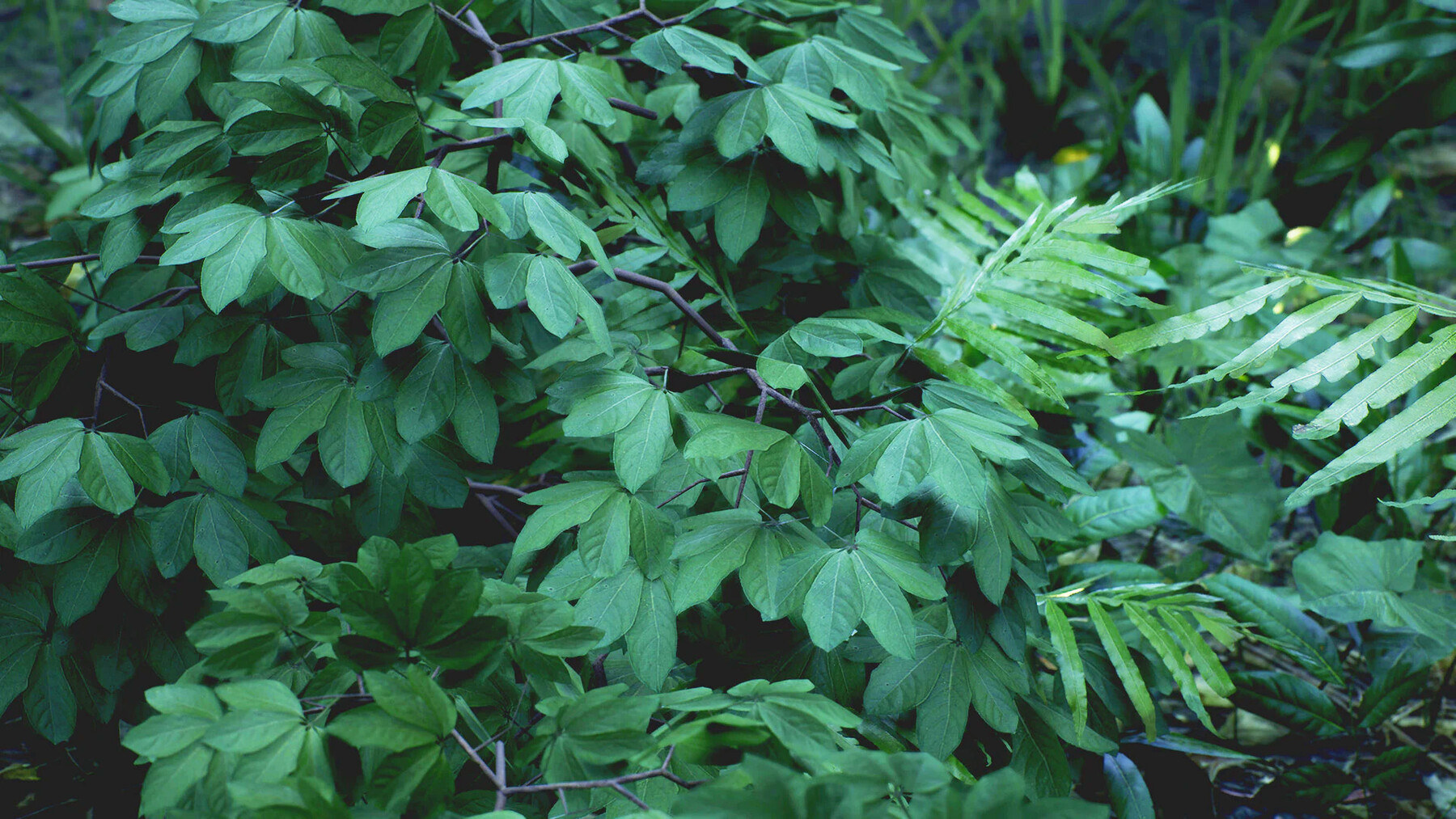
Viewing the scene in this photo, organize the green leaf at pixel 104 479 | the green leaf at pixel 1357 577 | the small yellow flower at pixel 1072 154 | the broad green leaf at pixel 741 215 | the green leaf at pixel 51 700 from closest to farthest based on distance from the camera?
1. the green leaf at pixel 104 479
2. the green leaf at pixel 51 700
3. the broad green leaf at pixel 741 215
4. the green leaf at pixel 1357 577
5. the small yellow flower at pixel 1072 154

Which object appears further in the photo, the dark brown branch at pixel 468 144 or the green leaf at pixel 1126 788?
the green leaf at pixel 1126 788

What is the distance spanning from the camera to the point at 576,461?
1.25 m

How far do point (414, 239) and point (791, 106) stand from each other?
0.44 meters

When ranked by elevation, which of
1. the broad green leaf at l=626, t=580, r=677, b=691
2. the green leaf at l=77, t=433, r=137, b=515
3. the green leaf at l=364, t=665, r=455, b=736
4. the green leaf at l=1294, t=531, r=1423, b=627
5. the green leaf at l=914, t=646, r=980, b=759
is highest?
the green leaf at l=364, t=665, r=455, b=736

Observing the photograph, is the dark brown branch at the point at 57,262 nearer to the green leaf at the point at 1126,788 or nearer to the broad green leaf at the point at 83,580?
the broad green leaf at the point at 83,580

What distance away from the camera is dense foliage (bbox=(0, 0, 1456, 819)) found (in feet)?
2.15

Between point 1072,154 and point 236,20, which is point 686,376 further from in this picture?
point 1072,154

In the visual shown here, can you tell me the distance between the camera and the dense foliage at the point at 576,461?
66 centimetres

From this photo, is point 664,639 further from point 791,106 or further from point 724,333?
point 791,106

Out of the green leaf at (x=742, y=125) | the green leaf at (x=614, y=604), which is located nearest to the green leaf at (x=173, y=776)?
the green leaf at (x=614, y=604)

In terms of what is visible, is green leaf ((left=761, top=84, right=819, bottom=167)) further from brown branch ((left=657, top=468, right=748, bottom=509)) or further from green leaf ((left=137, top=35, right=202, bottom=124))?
green leaf ((left=137, top=35, right=202, bottom=124))

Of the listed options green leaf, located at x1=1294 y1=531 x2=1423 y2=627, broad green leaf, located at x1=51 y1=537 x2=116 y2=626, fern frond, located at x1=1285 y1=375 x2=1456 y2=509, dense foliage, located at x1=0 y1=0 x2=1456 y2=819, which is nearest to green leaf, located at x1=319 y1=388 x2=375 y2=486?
dense foliage, located at x1=0 y1=0 x2=1456 y2=819

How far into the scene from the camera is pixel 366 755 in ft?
2.30

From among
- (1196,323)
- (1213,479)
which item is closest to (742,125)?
(1196,323)
